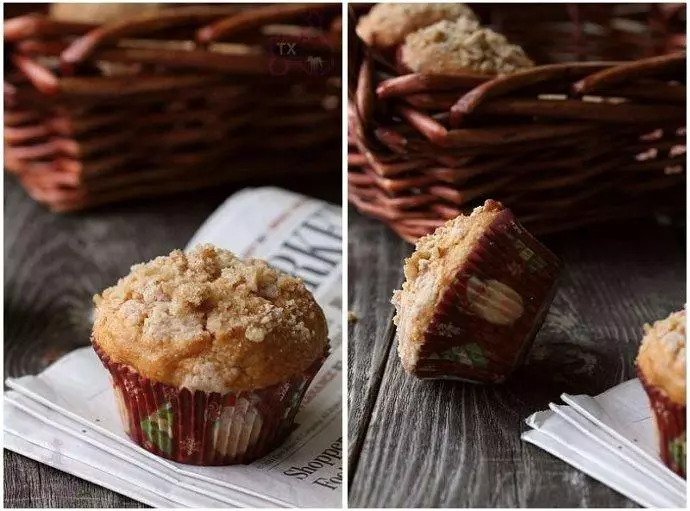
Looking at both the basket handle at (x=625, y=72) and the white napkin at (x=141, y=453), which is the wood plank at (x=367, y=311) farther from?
the basket handle at (x=625, y=72)

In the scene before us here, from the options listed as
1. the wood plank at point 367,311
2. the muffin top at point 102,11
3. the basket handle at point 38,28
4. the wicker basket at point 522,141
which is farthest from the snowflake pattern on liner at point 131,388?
the muffin top at point 102,11

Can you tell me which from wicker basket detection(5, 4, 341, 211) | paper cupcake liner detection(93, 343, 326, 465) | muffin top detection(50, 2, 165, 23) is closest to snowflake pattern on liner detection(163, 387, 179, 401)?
paper cupcake liner detection(93, 343, 326, 465)

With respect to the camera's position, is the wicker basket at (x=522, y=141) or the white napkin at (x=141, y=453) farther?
the wicker basket at (x=522, y=141)

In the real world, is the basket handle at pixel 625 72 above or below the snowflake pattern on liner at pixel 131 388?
above

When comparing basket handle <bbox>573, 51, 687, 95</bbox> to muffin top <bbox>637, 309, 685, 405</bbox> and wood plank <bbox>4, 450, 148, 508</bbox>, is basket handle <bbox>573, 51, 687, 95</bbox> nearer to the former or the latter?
muffin top <bbox>637, 309, 685, 405</bbox>

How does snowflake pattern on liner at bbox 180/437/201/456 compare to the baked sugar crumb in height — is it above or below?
below

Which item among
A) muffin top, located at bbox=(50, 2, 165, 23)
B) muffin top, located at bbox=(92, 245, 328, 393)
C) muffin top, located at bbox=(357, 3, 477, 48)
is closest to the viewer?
muffin top, located at bbox=(92, 245, 328, 393)

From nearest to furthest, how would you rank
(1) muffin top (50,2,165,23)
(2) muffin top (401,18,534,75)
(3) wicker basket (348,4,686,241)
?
(3) wicker basket (348,4,686,241) → (2) muffin top (401,18,534,75) → (1) muffin top (50,2,165,23)

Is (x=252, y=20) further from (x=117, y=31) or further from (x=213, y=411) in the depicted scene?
(x=213, y=411)
